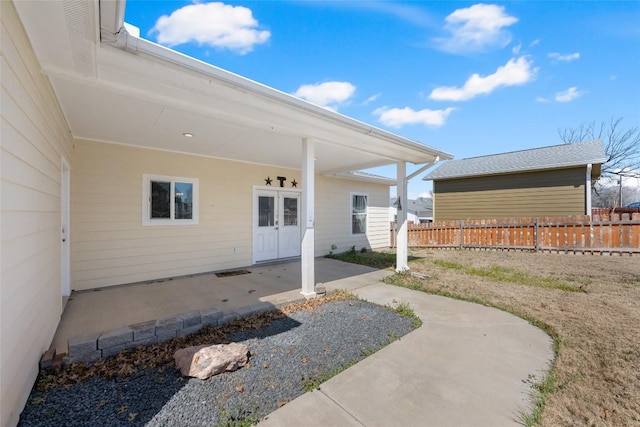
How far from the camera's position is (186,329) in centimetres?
307

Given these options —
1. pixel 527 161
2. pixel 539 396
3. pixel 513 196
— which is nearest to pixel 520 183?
pixel 513 196

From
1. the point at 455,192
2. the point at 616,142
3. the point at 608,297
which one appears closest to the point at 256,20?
the point at 608,297

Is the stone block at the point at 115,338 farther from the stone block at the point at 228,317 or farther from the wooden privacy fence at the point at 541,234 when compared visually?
the wooden privacy fence at the point at 541,234

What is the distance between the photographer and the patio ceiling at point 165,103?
1.87 meters

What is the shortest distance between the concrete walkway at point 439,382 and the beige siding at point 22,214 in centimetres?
169

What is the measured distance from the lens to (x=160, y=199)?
5.38 metres

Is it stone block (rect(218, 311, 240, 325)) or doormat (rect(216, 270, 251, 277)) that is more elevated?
doormat (rect(216, 270, 251, 277))

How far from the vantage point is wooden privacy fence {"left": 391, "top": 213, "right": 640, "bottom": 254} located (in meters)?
7.74

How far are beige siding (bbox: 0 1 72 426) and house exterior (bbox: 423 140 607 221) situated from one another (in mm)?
13329

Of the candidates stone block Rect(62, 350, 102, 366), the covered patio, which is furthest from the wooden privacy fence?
stone block Rect(62, 350, 102, 366)

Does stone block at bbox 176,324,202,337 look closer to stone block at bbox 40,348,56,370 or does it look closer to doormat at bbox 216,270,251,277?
stone block at bbox 40,348,56,370

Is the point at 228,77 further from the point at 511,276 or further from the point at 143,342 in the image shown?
the point at 511,276

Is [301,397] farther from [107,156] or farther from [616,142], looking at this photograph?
[616,142]

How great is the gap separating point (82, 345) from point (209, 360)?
4.10ft
